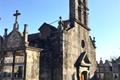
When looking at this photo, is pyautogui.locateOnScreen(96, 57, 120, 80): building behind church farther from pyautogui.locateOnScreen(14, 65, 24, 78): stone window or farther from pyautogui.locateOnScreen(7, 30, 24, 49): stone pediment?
pyautogui.locateOnScreen(7, 30, 24, 49): stone pediment

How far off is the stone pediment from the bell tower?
6.99m

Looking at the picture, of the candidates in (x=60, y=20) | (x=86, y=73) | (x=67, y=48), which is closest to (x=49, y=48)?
(x=67, y=48)

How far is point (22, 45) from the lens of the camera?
1578 centimetres

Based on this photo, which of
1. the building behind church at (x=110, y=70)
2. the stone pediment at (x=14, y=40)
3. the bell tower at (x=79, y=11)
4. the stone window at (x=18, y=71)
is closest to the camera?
the stone window at (x=18, y=71)

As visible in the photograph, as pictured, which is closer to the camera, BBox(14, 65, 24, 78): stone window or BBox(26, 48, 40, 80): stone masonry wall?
BBox(26, 48, 40, 80): stone masonry wall

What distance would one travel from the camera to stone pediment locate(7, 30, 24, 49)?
16.0 m

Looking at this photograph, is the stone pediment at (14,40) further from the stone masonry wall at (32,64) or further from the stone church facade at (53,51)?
the stone masonry wall at (32,64)

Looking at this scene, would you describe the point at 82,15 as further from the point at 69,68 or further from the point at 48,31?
the point at 69,68

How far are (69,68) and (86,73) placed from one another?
3807mm

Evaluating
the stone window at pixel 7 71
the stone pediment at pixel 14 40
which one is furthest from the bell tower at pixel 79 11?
the stone window at pixel 7 71

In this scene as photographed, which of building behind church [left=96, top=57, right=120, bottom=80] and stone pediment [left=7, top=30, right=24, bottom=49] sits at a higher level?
stone pediment [left=7, top=30, right=24, bottom=49]

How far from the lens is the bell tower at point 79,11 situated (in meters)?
21.2

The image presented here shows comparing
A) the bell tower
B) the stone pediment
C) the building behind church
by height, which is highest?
the bell tower

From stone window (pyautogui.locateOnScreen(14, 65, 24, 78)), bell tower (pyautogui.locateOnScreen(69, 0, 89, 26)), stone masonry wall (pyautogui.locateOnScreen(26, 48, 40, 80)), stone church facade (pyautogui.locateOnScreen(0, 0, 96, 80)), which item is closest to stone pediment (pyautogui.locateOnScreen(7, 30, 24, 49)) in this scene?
stone church facade (pyautogui.locateOnScreen(0, 0, 96, 80))
